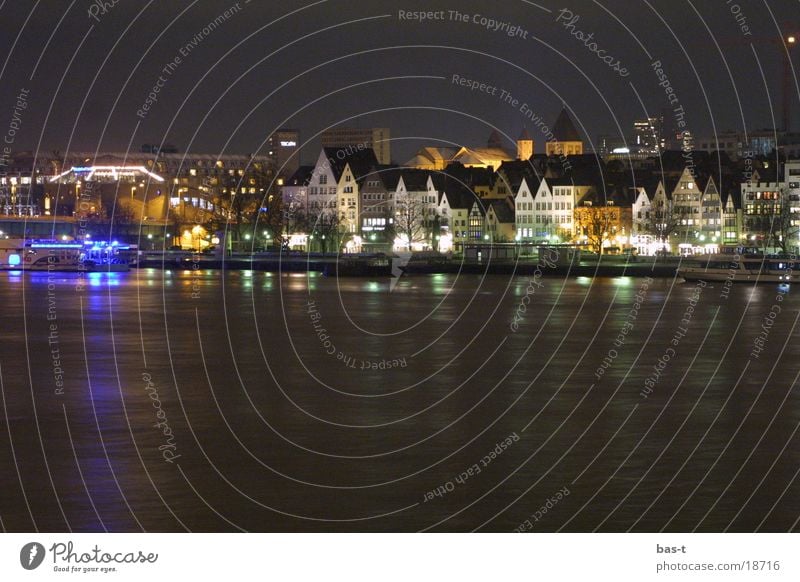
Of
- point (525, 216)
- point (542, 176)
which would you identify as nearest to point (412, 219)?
point (525, 216)

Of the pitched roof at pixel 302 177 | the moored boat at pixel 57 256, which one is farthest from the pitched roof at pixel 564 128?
the moored boat at pixel 57 256

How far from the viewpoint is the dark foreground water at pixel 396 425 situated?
1321 cm

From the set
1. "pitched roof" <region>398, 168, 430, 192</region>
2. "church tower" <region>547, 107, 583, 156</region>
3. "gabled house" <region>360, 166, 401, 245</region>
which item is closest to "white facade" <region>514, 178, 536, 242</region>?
"pitched roof" <region>398, 168, 430, 192</region>

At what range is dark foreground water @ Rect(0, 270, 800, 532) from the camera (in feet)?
43.3

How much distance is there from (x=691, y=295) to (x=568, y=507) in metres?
47.2

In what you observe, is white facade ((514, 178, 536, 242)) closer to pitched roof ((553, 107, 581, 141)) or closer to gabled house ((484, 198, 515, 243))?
gabled house ((484, 198, 515, 243))

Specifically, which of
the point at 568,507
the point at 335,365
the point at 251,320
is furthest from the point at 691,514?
the point at 251,320

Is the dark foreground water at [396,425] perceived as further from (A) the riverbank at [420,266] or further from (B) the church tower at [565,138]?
(B) the church tower at [565,138]

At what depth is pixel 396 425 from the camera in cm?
1873

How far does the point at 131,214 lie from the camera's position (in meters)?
155

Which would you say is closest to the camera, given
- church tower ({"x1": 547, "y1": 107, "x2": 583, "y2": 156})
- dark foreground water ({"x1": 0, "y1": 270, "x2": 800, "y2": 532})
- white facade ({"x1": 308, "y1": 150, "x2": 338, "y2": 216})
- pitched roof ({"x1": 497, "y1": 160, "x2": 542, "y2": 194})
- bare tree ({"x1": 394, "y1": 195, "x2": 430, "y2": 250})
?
dark foreground water ({"x1": 0, "y1": 270, "x2": 800, "y2": 532})

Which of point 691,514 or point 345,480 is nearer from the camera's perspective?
point 691,514

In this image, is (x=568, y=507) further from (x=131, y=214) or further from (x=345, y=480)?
(x=131, y=214)

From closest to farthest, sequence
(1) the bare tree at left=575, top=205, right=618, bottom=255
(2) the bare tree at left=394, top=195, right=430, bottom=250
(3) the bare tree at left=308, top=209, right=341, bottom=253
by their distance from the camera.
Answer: (1) the bare tree at left=575, top=205, right=618, bottom=255, (3) the bare tree at left=308, top=209, right=341, bottom=253, (2) the bare tree at left=394, top=195, right=430, bottom=250
